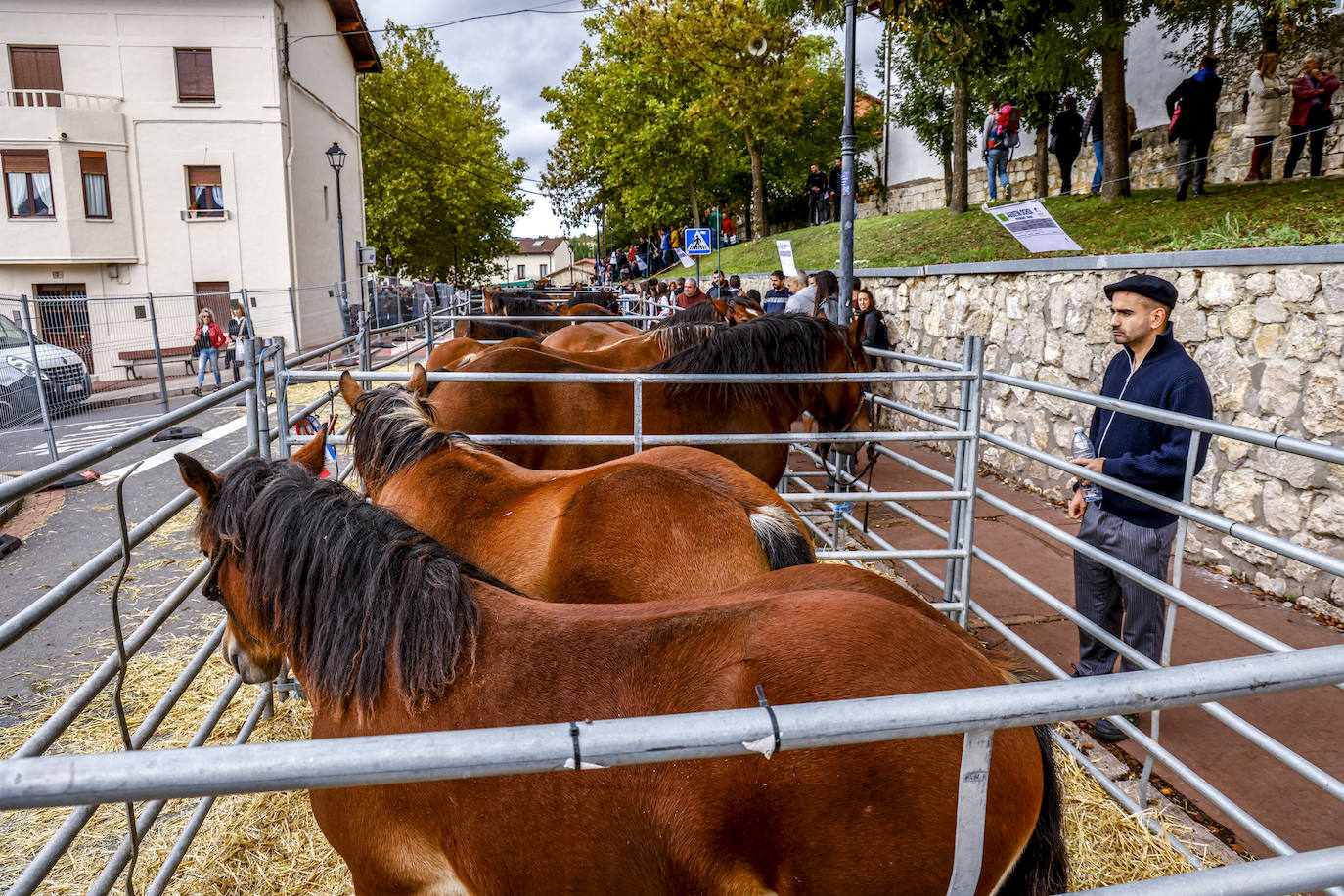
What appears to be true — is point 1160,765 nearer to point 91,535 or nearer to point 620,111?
point 91,535

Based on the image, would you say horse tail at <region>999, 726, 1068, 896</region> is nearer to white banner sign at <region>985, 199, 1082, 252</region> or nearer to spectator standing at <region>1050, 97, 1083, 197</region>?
white banner sign at <region>985, 199, 1082, 252</region>

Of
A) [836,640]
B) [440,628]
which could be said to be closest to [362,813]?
[440,628]

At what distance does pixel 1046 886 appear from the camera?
1.72 m

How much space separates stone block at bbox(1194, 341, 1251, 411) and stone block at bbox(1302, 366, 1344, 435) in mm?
524

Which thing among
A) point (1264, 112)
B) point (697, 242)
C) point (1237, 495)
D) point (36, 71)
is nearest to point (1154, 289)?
point (1237, 495)

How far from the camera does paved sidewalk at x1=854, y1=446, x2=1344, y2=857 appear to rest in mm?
3225

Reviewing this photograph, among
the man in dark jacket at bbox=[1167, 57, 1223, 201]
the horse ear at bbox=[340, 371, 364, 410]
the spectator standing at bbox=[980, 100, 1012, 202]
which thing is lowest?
the horse ear at bbox=[340, 371, 364, 410]

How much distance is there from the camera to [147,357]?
14414 mm

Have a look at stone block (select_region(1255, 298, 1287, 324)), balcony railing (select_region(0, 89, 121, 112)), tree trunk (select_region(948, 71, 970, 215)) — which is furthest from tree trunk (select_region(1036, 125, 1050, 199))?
balcony railing (select_region(0, 89, 121, 112))

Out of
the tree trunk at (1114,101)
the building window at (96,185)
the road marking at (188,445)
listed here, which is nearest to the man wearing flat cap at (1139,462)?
the tree trunk at (1114,101)

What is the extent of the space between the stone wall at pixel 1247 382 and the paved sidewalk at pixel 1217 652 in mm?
264

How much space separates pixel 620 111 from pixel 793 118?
20.5ft

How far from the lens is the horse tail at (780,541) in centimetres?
282

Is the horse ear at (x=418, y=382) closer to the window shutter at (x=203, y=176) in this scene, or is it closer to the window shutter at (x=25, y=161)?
the window shutter at (x=203, y=176)
